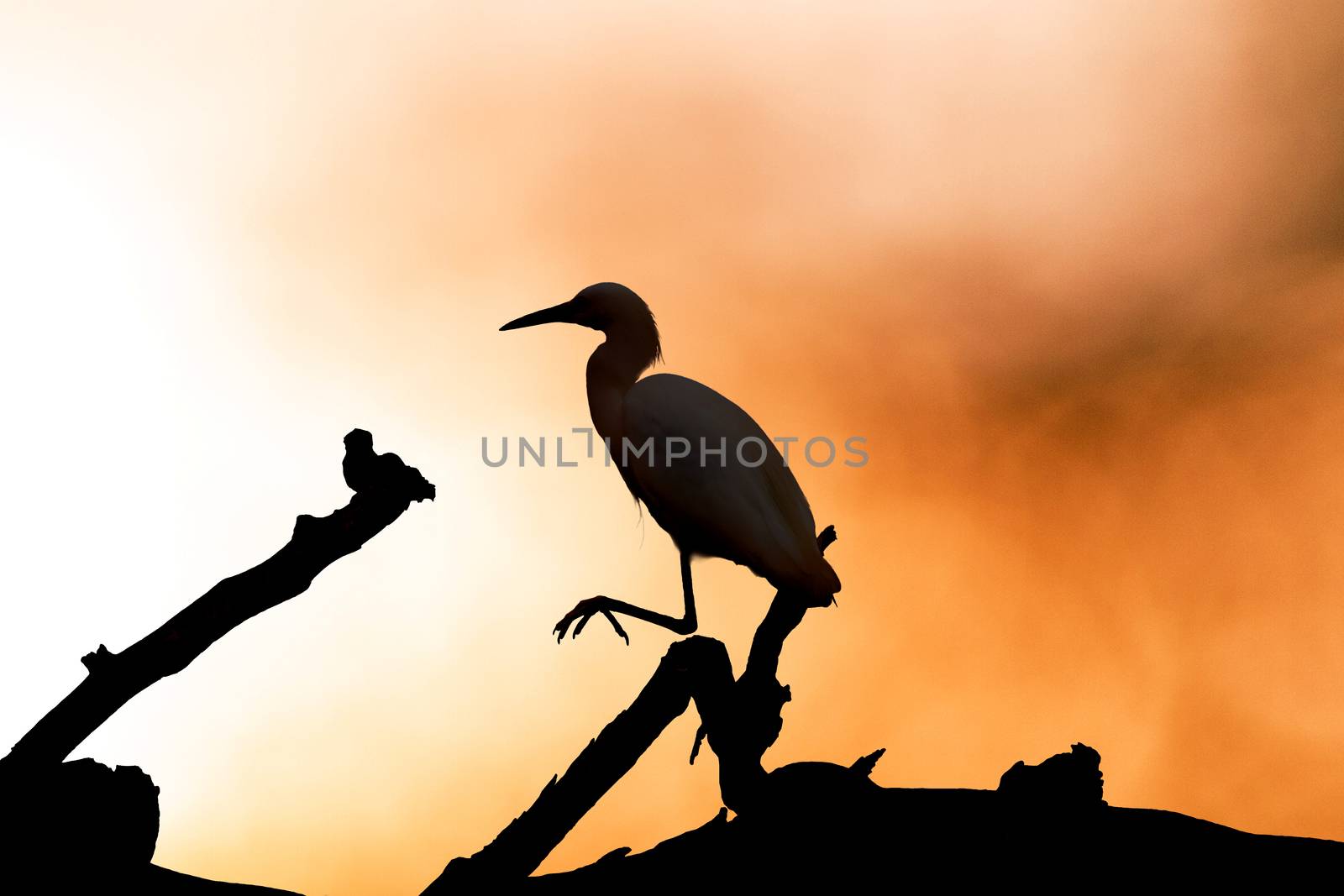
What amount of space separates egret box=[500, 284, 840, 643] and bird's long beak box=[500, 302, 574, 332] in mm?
165

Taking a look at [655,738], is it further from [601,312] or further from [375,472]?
[601,312]

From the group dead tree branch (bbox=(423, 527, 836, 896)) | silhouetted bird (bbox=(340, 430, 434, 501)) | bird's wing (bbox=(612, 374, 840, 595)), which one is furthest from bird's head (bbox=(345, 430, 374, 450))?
bird's wing (bbox=(612, 374, 840, 595))

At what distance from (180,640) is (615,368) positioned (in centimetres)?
422

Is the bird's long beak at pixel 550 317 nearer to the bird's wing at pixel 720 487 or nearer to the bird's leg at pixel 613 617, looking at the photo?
the bird's wing at pixel 720 487

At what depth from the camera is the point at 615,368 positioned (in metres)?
8.15

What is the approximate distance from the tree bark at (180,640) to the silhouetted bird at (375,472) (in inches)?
9.1

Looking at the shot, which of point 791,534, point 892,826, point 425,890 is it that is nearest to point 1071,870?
point 892,826

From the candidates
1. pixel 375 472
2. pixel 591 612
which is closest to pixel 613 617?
pixel 591 612

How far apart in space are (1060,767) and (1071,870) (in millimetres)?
494

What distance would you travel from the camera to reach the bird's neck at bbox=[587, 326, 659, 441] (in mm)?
8008

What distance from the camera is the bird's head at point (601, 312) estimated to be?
823 centimetres

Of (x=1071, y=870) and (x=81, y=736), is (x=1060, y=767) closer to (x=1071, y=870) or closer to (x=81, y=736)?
(x=1071, y=870)

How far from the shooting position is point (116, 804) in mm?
4777

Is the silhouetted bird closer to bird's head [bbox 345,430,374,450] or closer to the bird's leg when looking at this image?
bird's head [bbox 345,430,374,450]
